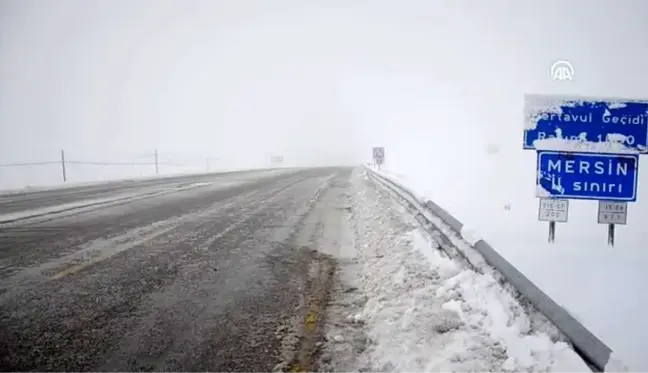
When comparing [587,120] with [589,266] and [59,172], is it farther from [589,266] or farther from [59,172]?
[59,172]

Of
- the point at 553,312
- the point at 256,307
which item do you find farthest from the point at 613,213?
the point at 256,307

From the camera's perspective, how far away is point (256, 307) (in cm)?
414

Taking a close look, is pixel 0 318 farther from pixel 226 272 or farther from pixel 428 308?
pixel 428 308

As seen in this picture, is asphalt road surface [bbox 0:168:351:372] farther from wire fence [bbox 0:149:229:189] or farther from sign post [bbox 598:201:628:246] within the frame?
wire fence [bbox 0:149:229:189]

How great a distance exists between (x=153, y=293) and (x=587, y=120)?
17.7 ft

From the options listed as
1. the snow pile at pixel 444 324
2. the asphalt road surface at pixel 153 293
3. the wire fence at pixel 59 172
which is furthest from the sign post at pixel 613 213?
the wire fence at pixel 59 172

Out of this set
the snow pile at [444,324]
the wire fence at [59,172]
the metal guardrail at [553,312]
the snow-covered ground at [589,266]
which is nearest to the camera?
the metal guardrail at [553,312]

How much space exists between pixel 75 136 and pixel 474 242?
95490mm

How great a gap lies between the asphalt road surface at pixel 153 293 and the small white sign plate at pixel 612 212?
3.67m

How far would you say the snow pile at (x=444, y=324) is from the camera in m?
2.73

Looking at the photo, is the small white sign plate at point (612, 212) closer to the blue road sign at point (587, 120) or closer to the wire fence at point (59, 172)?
the blue road sign at point (587, 120)

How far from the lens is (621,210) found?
4.90 metres

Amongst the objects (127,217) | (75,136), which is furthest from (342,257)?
(75,136)

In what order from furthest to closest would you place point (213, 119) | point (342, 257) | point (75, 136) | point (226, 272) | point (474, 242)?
point (213, 119) → point (75, 136) → point (342, 257) → point (226, 272) → point (474, 242)
